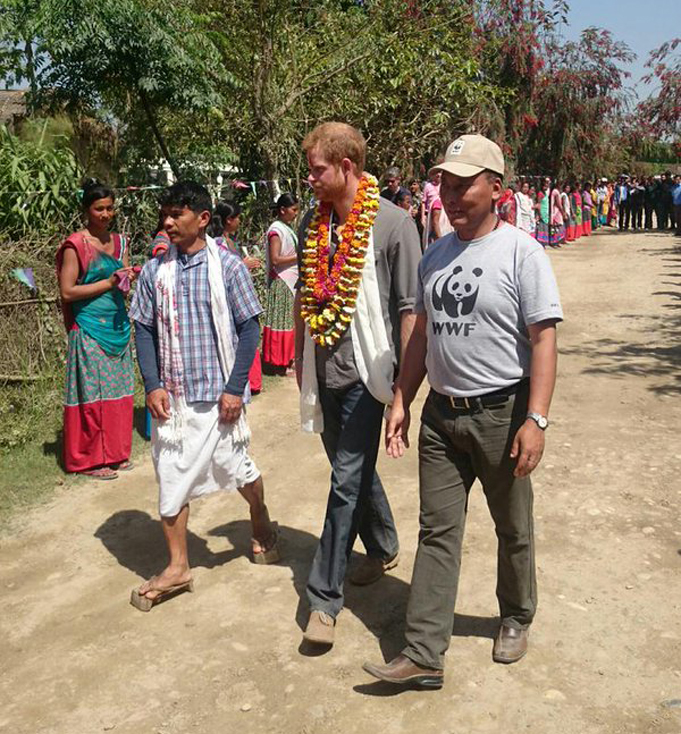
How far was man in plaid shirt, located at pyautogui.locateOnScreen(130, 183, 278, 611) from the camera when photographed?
404 cm

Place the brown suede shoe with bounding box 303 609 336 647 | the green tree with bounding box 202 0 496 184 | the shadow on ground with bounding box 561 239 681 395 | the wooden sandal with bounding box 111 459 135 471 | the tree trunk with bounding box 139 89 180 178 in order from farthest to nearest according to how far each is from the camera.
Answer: the green tree with bounding box 202 0 496 184 → the tree trunk with bounding box 139 89 180 178 → the shadow on ground with bounding box 561 239 681 395 → the wooden sandal with bounding box 111 459 135 471 → the brown suede shoe with bounding box 303 609 336 647

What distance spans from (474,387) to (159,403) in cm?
153

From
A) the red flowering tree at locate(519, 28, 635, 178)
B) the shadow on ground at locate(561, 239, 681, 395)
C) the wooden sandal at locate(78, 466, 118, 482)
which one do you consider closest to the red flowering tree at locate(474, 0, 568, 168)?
the red flowering tree at locate(519, 28, 635, 178)

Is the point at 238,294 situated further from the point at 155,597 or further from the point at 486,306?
the point at 155,597

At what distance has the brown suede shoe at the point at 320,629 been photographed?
361 centimetres

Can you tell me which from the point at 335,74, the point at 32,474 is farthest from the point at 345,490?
the point at 335,74

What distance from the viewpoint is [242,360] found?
4.04 metres

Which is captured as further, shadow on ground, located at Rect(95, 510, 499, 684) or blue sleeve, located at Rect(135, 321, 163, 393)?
blue sleeve, located at Rect(135, 321, 163, 393)

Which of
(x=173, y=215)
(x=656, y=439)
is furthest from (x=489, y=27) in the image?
(x=173, y=215)

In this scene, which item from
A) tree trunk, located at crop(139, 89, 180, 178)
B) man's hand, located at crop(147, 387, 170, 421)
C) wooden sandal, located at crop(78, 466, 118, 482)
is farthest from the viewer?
tree trunk, located at crop(139, 89, 180, 178)

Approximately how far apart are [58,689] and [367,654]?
4.17 feet

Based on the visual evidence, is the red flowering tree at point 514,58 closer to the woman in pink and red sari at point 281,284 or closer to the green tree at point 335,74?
the green tree at point 335,74

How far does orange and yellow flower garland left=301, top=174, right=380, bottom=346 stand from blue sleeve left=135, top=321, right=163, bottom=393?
768 millimetres

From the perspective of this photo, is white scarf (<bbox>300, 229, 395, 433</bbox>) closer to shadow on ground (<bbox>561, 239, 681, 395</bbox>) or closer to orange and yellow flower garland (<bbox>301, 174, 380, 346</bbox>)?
orange and yellow flower garland (<bbox>301, 174, 380, 346</bbox>)
